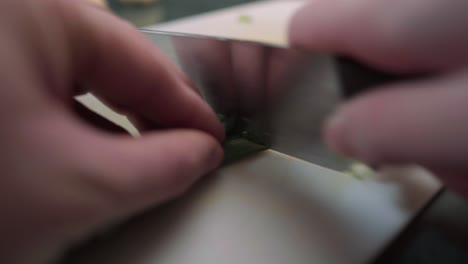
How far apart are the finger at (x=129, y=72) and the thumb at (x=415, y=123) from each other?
14cm

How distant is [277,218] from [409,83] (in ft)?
0.49

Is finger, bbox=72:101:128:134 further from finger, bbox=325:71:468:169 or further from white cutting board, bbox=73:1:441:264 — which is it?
finger, bbox=325:71:468:169

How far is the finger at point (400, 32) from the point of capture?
0.20 meters

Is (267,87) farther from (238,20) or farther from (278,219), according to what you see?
(238,20)

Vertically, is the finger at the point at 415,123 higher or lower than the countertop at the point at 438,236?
higher

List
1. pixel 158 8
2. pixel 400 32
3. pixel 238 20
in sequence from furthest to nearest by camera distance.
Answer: pixel 158 8 < pixel 238 20 < pixel 400 32

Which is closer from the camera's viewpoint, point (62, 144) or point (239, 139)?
point (62, 144)

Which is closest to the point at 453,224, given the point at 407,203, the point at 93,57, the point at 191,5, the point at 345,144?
the point at 407,203

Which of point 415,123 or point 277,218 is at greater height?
point 415,123

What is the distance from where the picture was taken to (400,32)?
20cm

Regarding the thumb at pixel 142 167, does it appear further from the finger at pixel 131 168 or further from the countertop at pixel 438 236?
the countertop at pixel 438 236

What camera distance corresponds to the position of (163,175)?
260 millimetres

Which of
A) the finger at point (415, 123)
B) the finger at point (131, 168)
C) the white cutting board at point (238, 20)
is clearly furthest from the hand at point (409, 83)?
the white cutting board at point (238, 20)

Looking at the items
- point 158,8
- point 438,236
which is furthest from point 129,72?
point 158,8
